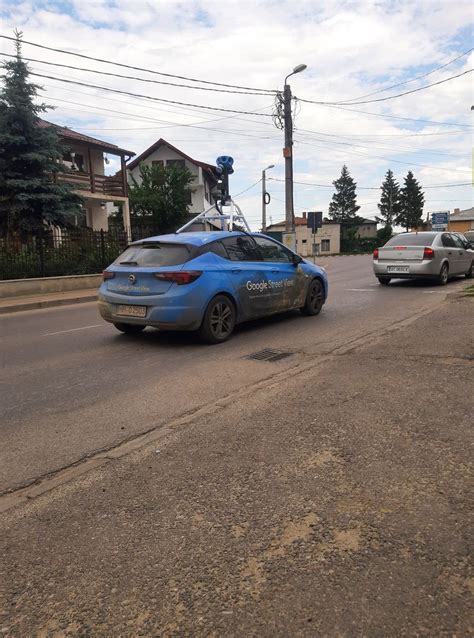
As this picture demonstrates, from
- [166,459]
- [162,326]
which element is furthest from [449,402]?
[162,326]

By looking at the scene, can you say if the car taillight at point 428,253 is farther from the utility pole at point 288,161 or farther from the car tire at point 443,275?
the utility pole at point 288,161

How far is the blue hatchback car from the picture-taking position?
6.83 metres

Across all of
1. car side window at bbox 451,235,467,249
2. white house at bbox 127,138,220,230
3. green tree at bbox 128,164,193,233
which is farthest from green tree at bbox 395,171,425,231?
car side window at bbox 451,235,467,249

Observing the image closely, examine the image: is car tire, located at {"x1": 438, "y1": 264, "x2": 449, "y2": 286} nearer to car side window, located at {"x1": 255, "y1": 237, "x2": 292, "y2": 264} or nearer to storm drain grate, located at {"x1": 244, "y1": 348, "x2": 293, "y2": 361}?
car side window, located at {"x1": 255, "y1": 237, "x2": 292, "y2": 264}

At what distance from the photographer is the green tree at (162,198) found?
123ft

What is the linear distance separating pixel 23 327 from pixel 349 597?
9.02 meters

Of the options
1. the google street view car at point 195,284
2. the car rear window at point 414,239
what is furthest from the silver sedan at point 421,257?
the google street view car at point 195,284

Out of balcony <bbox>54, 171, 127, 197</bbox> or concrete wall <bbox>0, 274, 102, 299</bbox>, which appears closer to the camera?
concrete wall <bbox>0, 274, 102, 299</bbox>

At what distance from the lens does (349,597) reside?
211 centimetres

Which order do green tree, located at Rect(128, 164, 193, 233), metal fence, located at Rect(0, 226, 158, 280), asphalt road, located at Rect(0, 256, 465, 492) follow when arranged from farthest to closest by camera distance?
green tree, located at Rect(128, 164, 193, 233) → metal fence, located at Rect(0, 226, 158, 280) → asphalt road, located at Rect(0, 256, 465, 492)

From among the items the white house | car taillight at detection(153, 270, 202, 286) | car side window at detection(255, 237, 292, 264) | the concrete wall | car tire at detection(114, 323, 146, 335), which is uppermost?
the white house

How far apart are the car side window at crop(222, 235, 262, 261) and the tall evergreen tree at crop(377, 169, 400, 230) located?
318 ft

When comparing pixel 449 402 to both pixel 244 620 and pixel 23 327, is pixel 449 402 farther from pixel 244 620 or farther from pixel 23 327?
pixel 23 327

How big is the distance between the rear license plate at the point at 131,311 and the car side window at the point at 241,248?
1485mm
